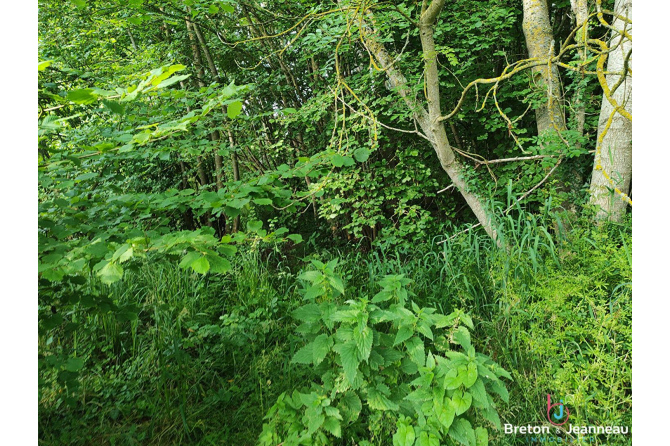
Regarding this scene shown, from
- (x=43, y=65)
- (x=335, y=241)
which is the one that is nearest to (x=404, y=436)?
(x=43, y=65)

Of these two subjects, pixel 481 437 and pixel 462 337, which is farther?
pixel 462 337

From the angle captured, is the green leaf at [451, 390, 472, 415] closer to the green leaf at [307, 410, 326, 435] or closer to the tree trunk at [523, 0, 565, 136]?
the green leaf at [307, 410, 326, 435]

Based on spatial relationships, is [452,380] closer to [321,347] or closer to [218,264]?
[321,347]

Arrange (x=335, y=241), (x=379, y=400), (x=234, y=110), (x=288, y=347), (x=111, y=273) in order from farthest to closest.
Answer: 1. (x=335, y=241)
2. (x=288, y=347)
3. (x=379, y=400)
4. (x=234, y=110)
5. (x=111, y=273)

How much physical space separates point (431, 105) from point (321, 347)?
1.28m

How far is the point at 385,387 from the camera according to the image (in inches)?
37.5

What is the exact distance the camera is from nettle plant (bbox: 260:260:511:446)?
0.85m

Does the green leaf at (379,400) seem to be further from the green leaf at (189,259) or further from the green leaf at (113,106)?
the green leaf at (113,106)

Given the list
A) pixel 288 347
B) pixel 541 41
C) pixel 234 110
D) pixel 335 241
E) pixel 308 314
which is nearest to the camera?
pixel 234 110

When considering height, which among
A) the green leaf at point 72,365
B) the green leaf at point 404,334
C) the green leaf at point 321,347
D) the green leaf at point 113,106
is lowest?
the green leaf at point 321,347

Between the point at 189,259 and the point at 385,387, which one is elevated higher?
the point at 189,259

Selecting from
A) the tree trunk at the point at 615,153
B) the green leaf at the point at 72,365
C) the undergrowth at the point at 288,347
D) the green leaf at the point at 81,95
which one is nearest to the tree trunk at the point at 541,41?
the tree trunk at the point at 615,153

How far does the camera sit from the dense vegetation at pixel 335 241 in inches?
34.4

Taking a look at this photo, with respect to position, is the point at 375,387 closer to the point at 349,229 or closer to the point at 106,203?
the point at 106,203
